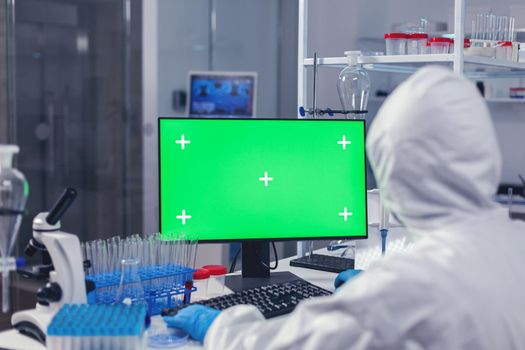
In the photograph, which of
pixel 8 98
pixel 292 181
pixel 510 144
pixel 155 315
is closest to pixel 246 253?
pixel 292 181

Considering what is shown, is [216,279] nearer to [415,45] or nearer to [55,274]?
[55,274]

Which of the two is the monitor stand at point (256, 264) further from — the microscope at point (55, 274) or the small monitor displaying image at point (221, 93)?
the small monitor displaying image at point (221, 93)

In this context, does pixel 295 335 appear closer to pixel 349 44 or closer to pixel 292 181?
pixel 292 181

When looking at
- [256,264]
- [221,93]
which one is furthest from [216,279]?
[221,93]

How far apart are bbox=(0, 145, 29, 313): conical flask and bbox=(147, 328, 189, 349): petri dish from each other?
32 cm

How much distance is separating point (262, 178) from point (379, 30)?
4.18 meters

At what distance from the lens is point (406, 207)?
46.6 inches

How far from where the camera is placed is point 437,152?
3.73 ft

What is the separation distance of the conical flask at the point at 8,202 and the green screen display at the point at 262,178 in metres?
0.57

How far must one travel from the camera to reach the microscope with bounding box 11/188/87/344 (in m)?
1.52

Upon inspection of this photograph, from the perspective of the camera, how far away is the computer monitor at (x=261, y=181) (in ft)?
6.39

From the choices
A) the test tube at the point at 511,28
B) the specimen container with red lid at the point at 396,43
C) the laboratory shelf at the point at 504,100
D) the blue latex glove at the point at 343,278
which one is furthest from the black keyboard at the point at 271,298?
the laboratory shelf at the point at 504,100

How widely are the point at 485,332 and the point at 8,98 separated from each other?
3.50m

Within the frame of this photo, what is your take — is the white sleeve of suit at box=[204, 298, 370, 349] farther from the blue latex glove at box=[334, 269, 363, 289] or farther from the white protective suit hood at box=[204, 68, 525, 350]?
the blue latex glove at box=[334, 269, 363, 289]
